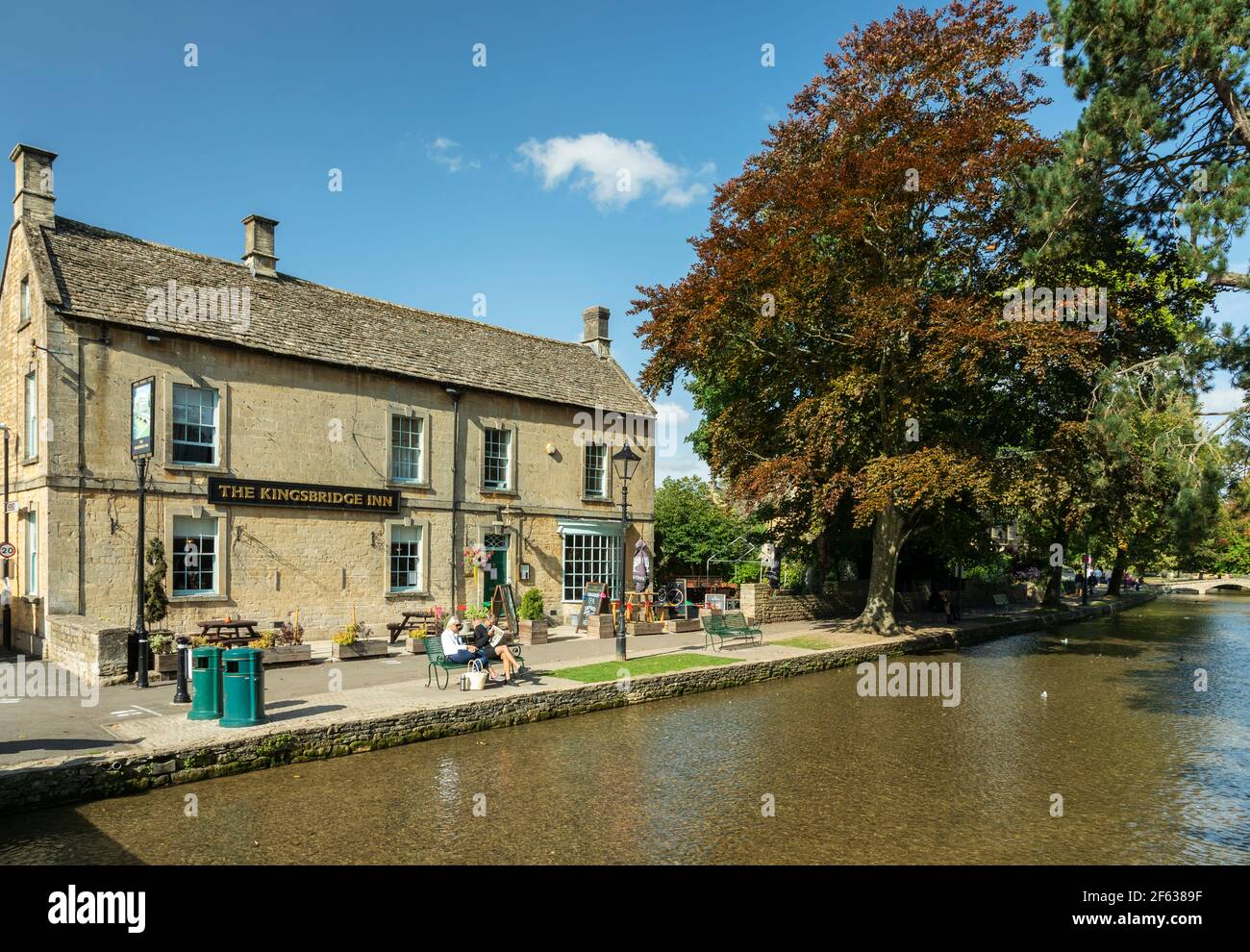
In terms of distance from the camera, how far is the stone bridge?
58219mm

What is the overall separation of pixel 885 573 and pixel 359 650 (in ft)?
48.1

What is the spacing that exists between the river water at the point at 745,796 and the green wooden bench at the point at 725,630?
462 cm

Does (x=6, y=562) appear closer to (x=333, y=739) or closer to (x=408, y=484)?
(x=408, y=484)

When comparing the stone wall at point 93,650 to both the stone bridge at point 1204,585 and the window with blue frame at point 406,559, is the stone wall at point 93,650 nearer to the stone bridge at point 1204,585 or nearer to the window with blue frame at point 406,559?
the window with blue frame at point 406,559

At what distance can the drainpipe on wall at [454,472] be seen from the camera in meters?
22.3

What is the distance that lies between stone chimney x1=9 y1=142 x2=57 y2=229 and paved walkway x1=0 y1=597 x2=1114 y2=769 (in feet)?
32.6

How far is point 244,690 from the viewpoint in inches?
423

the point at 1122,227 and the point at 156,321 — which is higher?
the point at 1122,227

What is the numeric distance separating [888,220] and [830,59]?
5.62 m

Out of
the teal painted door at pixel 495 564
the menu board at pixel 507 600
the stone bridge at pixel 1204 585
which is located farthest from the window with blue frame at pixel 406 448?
the stone bridge at pixel 1204 585

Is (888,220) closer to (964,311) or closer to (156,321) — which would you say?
(964,311)

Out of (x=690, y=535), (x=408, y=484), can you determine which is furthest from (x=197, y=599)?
(x=690, y=535)
